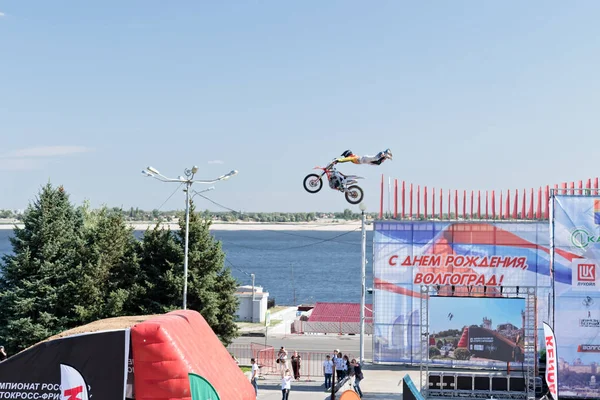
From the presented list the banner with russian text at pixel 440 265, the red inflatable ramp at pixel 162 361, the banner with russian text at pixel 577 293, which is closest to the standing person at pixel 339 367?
the banner with russian text at pixel 440 265

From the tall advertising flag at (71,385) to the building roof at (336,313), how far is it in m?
35.7

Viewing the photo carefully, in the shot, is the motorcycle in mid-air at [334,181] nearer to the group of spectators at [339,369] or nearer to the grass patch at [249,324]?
the group of spectators at [339,369]

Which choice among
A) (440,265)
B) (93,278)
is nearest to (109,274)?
(93,278)

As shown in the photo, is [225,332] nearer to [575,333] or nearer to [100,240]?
[100,240]

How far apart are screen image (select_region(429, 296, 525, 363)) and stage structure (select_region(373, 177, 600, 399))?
1.3 inches

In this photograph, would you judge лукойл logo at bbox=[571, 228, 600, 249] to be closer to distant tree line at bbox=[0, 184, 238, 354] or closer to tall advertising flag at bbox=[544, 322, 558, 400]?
tall advertising flag at bbox=[544, 322, 558, 400]

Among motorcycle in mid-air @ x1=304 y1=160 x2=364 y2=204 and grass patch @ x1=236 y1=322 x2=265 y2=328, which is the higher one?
motorcycle in mid-air @ x1=304 y1=160 x2=364 y2=204

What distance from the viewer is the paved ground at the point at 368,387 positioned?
965 inches

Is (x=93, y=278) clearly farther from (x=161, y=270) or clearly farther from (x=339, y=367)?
(x=339, y=367)

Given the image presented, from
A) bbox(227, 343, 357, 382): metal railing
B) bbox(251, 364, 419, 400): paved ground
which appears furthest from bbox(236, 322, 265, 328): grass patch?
bbox(251, 364, 419, 400): paved ground

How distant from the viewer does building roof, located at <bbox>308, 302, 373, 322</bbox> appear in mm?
49531

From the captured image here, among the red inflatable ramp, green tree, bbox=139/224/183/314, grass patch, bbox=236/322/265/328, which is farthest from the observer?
grass patch, bbox=236/322/265/328

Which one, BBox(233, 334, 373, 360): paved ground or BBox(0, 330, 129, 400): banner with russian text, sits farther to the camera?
BBox(233, 334, 373, 360): paved ground

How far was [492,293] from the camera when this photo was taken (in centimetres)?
2788
